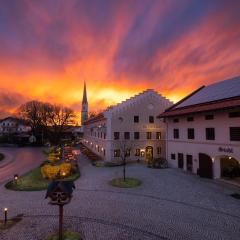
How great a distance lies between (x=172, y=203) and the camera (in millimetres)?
17547

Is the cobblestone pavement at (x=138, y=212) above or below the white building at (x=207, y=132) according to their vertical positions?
below

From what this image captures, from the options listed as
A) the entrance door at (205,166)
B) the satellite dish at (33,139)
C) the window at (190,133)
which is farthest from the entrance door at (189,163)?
the satellite dish at (33,139)

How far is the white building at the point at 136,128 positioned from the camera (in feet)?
124

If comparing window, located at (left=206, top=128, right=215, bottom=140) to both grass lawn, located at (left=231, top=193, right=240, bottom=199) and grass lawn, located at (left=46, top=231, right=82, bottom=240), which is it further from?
grass lawn, located at (left=46, top=231, right=82, bottom=240)

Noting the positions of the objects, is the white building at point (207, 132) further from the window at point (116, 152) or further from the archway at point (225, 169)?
the window at point (116, 152)

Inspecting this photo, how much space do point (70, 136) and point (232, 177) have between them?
85.9 meters

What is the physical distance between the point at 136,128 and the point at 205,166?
15.5 meters

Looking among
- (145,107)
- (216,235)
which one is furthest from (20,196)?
(145,107)

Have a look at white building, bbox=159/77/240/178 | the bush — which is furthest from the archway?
the bush

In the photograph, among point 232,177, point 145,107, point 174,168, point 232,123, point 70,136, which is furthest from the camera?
point 70,136

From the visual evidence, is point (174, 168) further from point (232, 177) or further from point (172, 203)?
point (172, 203)

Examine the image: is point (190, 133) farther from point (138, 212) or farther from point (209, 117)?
point (138, 212)

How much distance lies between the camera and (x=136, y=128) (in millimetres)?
39125

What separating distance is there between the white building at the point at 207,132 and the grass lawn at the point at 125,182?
8593mm
